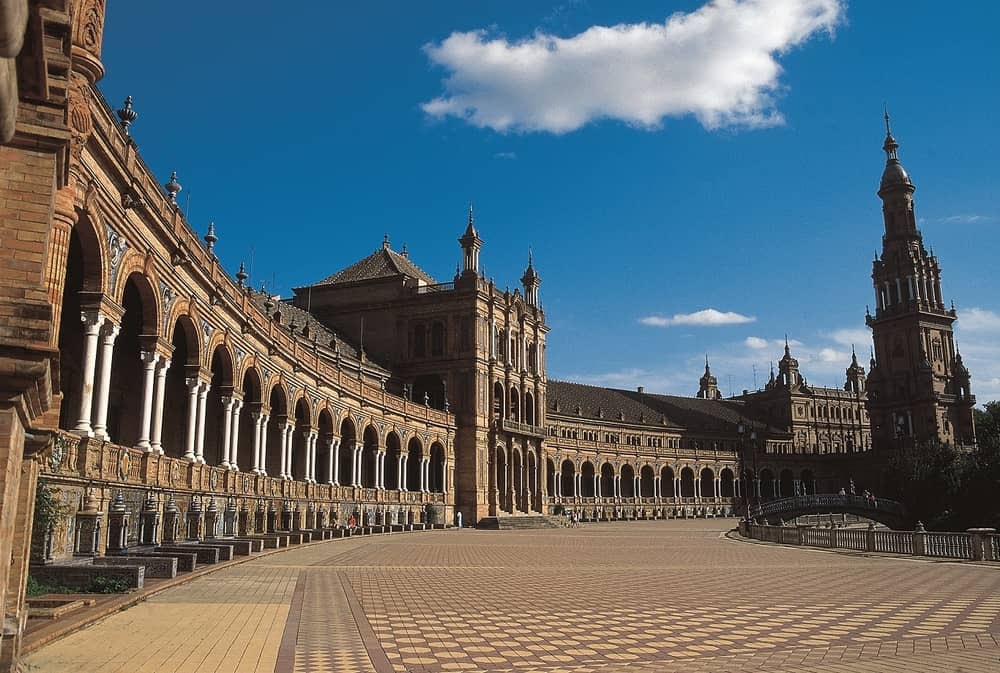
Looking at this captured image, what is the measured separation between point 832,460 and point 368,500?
87.9m

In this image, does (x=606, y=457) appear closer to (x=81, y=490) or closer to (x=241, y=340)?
Result: (x=241, y=340)

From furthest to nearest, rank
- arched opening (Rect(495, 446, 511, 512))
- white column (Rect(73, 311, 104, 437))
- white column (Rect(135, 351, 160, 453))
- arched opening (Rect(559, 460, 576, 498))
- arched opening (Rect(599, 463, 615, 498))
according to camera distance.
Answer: arched opening (Rect(599, 463, 615, 498)) < arched opening (Rect(559, 460, 576, 498)) < arched opening (Rect(495, 446, 511, 512)) < white column (Rect(135, 351, 160, 453)) < white column (Rect(73, 311, 104, 437))

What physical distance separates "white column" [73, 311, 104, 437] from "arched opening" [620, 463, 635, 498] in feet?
291

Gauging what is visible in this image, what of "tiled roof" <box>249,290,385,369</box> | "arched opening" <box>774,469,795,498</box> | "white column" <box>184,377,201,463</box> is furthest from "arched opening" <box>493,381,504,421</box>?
"arched opening" <box>774,469,795,498</box>

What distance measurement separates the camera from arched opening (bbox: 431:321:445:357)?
71.5 meters

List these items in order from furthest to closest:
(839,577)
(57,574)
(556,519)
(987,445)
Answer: (556,519)
(987,445)
(839,577)
(57,574)

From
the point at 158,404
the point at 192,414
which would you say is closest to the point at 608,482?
the point at 192,414

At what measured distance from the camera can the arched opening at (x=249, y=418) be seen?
36.1m

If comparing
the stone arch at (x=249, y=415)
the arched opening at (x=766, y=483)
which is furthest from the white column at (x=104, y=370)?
the arched opening at (x=766, y=483)

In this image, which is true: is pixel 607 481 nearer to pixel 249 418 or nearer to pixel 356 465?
pixel 356 465

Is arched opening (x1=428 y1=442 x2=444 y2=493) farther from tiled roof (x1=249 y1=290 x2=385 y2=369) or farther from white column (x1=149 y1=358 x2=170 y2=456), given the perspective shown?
white column (x1=149 y1=358 x2=170 y2=456)

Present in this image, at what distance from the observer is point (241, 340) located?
33.6 m

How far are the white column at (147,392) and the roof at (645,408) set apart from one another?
249 feet

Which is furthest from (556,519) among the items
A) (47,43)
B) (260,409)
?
(47,43)
